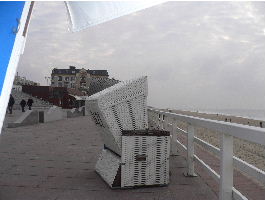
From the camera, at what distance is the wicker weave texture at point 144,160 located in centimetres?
476

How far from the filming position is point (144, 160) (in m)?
4.81

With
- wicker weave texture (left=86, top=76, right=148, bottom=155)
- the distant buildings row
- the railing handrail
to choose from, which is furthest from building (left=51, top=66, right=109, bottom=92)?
the railing handrail

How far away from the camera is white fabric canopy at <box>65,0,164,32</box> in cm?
272

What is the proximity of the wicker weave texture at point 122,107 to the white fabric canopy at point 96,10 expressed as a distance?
1977mm

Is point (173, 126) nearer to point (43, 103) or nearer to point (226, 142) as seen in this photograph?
point (226, 142)

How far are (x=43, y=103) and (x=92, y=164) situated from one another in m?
67.9

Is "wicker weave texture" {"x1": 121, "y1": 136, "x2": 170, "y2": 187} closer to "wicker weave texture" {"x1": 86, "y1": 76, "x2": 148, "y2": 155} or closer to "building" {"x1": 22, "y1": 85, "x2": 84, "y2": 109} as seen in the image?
"wicker weave texture" {"x1": 86, "y1": 76, "x2": 148, "y2": 155}

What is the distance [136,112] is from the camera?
5031 mm

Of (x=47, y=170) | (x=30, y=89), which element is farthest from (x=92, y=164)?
(x=30, y=89)

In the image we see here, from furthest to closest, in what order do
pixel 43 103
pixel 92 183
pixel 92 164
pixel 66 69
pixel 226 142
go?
pixel 66 69, pixel 43 103, pixel 92 164, pixel 92 183, pixel 226 142

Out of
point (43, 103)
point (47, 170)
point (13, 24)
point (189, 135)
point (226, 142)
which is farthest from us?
point (43, 103)

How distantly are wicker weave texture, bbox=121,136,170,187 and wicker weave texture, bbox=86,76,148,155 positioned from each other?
0.20 metres

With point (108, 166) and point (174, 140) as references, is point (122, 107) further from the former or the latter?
point (174, 140)

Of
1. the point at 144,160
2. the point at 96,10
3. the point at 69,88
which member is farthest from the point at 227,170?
the point at 69,88
